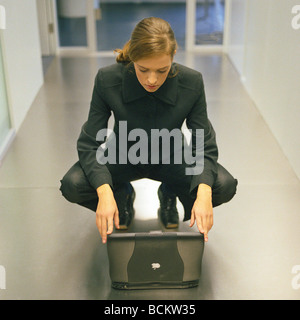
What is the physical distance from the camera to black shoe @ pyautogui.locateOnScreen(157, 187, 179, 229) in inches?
87.3

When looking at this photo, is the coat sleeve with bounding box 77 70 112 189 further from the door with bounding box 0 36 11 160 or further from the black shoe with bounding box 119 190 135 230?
the door with bounding box 0 36 11 160

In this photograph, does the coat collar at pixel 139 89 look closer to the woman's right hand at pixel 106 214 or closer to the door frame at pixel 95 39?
the woman's right hand at pixel 106 214

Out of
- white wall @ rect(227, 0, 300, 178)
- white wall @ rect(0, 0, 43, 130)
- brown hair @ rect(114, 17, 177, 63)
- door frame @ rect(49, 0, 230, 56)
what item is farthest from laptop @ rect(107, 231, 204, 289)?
door frame @ rect(49, 0, 230, 56)

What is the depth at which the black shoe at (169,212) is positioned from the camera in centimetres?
222

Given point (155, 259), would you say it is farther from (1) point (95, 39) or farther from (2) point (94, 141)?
(1) point (95, 39)

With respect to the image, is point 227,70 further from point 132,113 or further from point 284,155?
point 132,113

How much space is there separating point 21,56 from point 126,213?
1.74 metres

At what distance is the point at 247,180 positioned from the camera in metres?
2.65

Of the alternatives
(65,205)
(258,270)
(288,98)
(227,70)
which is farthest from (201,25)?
(258,270)

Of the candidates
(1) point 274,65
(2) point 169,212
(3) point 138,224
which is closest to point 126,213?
(3) point 138,224

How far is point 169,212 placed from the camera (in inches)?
88.4

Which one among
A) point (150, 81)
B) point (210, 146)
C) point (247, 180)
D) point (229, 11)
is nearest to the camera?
point (150, 81)
